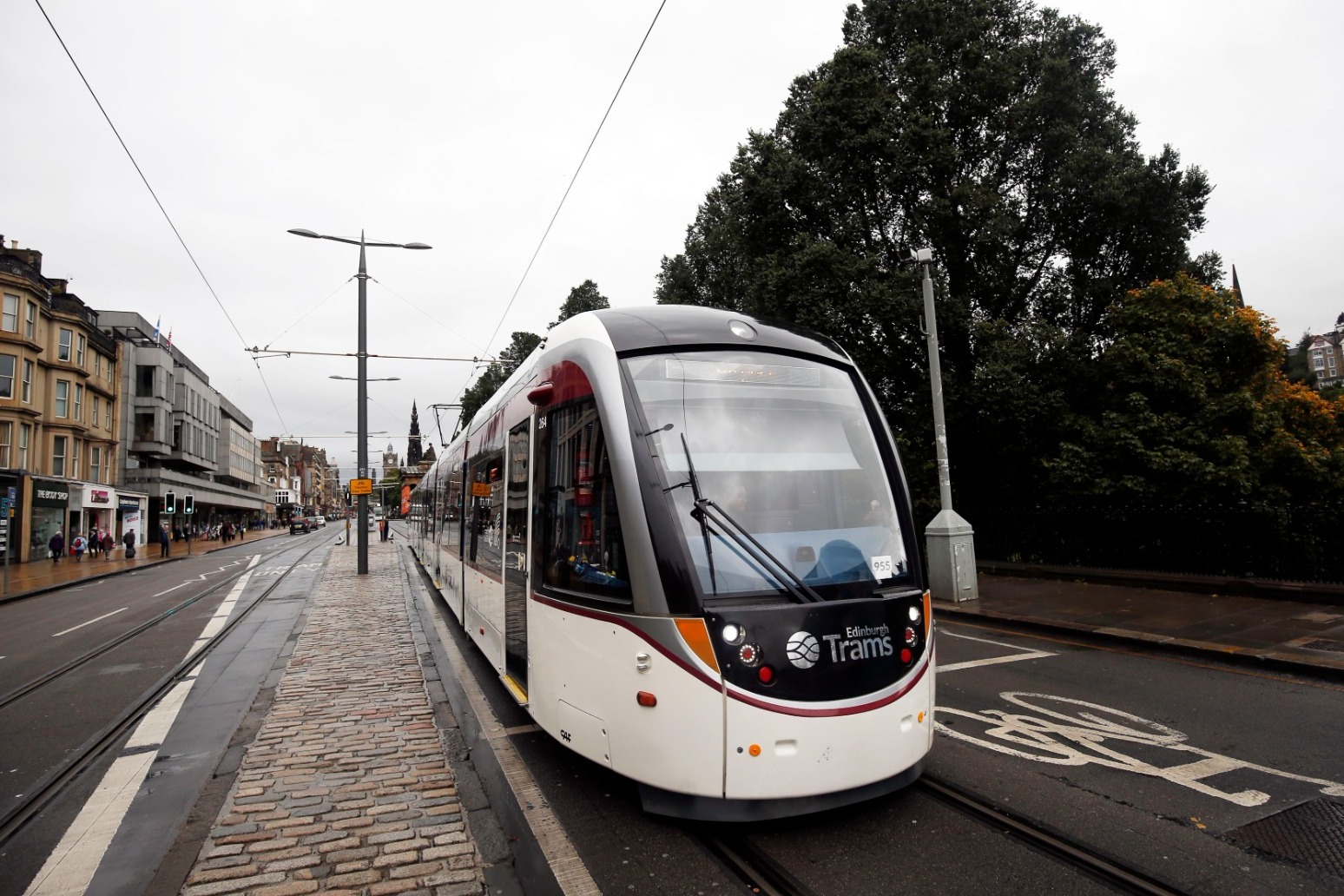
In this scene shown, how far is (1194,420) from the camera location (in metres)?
15.0

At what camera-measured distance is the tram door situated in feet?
18.8

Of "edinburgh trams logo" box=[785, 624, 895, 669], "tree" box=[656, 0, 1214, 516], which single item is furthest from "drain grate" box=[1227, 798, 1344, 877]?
"tree" box=[656, 0, 1214, 516]

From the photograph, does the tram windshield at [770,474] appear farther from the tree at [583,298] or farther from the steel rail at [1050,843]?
the tree at [583,298]

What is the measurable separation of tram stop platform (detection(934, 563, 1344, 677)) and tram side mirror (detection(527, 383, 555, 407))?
7486mm

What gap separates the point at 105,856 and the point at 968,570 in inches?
471

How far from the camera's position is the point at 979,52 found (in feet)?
65.8

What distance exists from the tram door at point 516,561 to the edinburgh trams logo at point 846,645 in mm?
2449

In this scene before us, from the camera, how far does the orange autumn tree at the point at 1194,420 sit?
14438 millimetres

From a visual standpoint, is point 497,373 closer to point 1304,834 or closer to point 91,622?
point 91,622

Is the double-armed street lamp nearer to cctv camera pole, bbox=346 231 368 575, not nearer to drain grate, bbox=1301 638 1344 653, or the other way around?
cctv camera pole, bbox=346 231 368 575

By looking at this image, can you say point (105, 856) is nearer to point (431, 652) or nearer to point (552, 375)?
point (552, 375)

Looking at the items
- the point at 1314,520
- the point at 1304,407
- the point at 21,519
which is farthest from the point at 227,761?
the point at 21,519

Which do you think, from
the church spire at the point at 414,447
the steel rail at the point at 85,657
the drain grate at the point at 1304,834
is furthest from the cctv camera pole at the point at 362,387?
the church spire at the point at 414,447

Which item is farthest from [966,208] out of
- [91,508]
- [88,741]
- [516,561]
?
[91,508]
